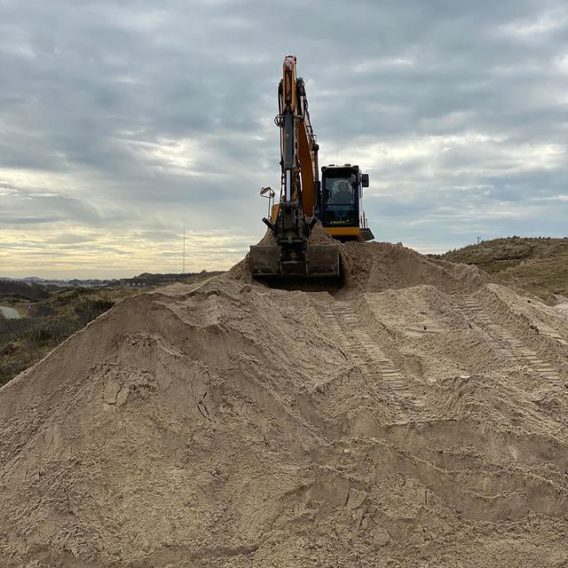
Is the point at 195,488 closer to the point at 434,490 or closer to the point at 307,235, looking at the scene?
the point at 434,490

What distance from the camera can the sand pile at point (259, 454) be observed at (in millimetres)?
3869

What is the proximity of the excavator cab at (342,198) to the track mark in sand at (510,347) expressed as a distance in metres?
6.30

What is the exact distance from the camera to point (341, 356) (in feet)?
22.2

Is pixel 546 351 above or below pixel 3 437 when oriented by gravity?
above

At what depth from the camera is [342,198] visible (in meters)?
15.1

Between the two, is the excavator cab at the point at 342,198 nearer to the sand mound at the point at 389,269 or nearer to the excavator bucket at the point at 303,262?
the sand mound at the point at 389,269

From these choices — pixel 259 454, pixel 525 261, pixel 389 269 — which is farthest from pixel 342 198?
pixel 259 454

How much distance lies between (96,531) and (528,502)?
3047 mm

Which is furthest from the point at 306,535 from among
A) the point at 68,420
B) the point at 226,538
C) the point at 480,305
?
the point at 480,305

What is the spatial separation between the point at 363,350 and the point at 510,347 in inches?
72.6

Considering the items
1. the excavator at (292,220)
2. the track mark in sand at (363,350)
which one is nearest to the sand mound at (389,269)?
the excavator at (292,220)

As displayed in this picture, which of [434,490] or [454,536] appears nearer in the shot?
[454,536]

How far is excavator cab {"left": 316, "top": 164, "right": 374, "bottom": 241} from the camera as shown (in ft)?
49.3

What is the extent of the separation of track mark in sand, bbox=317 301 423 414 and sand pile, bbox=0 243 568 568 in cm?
5
